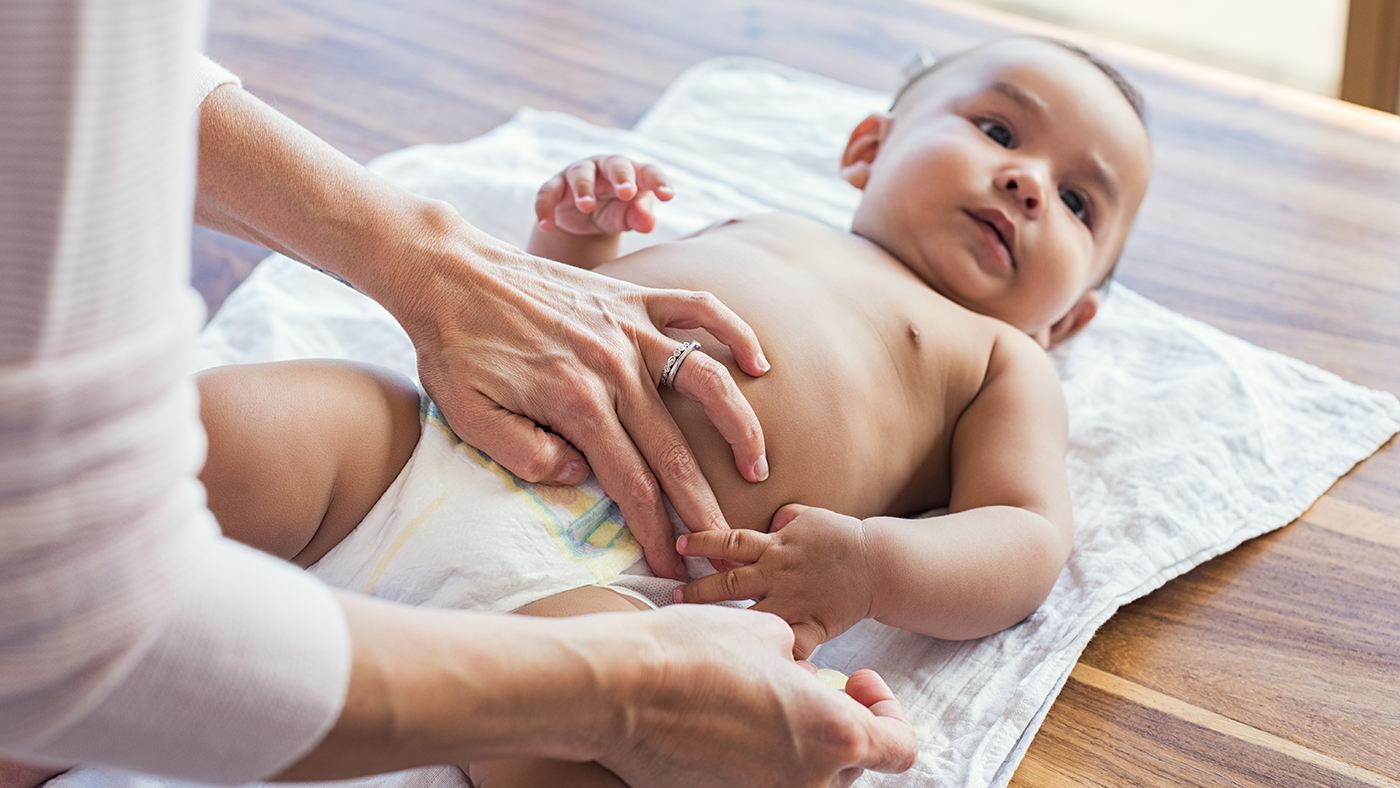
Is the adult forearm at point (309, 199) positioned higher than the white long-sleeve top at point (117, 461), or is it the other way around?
the white long-sleeve top at point (117, 461)

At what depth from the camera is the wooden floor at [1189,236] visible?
98cm

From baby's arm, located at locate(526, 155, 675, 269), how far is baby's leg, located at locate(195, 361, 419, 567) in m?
0.35

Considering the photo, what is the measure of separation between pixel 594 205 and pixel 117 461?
81 cm

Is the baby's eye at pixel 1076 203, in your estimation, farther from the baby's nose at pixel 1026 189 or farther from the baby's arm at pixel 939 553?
the baby's arm at pixel 939 553

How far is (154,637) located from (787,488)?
627 mm

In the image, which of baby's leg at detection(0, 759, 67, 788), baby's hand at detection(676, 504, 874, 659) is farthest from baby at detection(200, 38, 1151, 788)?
baby's leg at detection(0, 759, 67, 788)

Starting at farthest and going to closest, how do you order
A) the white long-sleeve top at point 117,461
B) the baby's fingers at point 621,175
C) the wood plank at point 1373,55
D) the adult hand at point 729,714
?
the wood plank at point 1373,55, the baby's fingers at point 621,175, the adult hand at point 729,714, the white long-sleeve top at point 117,461

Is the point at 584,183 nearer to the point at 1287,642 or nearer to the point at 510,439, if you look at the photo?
the point at 510,439

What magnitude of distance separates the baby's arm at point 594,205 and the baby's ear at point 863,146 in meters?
0.36

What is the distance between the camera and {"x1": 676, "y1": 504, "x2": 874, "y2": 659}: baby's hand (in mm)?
896

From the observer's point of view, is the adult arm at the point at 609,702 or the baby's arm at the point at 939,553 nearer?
the adult arm at the point at 609,702

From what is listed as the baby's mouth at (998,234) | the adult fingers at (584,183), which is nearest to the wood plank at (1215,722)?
the baby's mouth at (998,234)

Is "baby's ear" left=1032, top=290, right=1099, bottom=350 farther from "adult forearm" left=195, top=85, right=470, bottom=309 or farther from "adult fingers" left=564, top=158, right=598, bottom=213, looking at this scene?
"adult forearm" left=195, top=85, right=470, bottom=309

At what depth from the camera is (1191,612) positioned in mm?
1103
